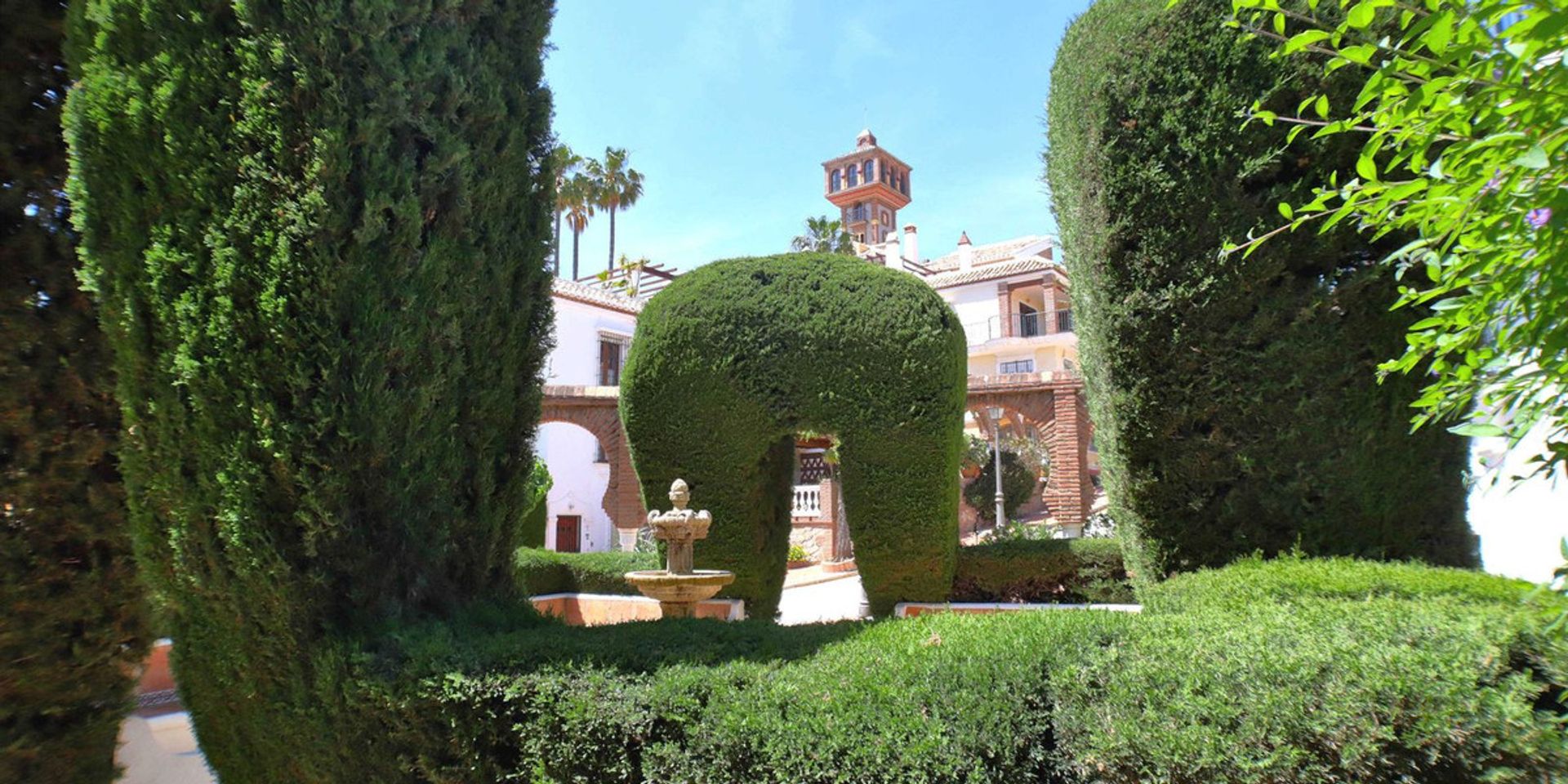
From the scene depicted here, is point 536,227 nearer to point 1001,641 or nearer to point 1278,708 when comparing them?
point 1001,641

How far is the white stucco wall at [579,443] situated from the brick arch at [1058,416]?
12.4 meters

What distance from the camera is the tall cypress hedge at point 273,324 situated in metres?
3.18

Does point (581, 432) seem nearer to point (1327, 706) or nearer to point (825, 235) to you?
point (825, 235)

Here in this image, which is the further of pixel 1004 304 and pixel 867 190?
pixel 867 190

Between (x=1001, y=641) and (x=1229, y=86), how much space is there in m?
3.95

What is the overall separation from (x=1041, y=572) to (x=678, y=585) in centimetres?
427

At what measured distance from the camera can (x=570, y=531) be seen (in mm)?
25031

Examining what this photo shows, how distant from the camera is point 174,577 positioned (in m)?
3.34

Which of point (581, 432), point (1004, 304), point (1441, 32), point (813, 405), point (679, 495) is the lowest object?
point (679, 495)

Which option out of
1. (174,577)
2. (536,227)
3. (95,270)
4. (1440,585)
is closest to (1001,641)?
(1440,585)

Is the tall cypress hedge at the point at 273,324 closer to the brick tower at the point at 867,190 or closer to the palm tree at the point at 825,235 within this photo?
the palm tree at the point at 825,235

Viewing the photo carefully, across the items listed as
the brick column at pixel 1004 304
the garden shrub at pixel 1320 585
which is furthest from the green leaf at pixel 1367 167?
the brick column at pixel 1004 304

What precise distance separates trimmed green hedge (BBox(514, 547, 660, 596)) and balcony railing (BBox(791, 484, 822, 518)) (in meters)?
9.32

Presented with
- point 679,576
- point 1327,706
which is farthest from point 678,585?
point 1327,706
